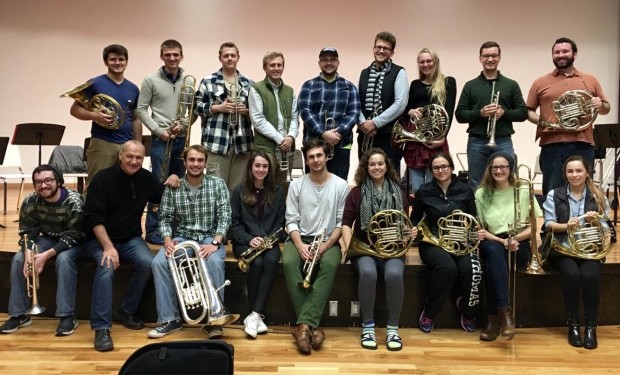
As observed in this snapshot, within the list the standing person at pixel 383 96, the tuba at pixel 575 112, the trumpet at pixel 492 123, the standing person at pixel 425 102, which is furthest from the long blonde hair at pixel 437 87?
the tuba at pixel 575 112

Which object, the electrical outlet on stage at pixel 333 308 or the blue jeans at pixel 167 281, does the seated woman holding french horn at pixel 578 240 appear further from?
the blue jeans at pixel 167 281

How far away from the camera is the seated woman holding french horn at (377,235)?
347cm

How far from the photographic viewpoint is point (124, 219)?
3668 millimetres

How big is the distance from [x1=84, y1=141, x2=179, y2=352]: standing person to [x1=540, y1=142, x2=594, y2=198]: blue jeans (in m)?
2.57

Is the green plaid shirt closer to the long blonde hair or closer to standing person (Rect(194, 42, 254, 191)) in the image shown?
standing person (Rect(194, 42, 254, 191))

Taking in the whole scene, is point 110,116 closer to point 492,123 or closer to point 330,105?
point 330,105

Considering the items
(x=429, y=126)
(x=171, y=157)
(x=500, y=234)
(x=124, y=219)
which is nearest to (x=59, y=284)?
(x=124, y=219)

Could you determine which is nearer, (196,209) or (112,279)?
(112,279)

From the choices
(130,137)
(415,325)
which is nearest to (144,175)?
(130,137)

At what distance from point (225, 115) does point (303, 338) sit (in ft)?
5.54

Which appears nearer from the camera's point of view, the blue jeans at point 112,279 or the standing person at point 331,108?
the blue jeans at point 112,279

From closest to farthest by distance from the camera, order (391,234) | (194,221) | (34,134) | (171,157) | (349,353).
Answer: (349,353), (391,234), (194,221), (171,157), (34,134)

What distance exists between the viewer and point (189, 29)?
880 cm

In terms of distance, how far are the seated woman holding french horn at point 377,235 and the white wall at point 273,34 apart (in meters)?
5.14
